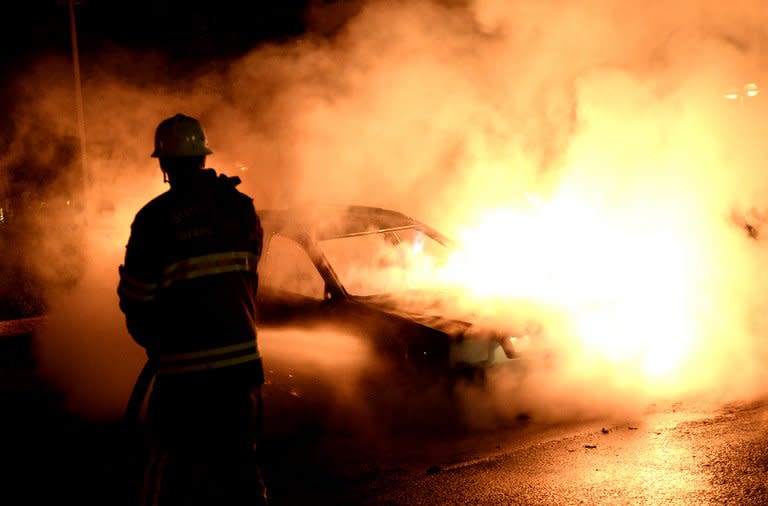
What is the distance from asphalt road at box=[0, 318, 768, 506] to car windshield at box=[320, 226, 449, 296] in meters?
1.31

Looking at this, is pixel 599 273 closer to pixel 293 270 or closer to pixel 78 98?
pixel 293 270

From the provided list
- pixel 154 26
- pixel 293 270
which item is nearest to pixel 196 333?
pixel 293 270

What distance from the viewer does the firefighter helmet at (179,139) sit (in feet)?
9.84

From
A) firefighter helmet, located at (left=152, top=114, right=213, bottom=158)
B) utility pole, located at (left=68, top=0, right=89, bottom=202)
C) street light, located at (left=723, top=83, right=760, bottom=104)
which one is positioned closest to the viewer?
firefighter helmet, located at (left=152, top=114, right=213, bottom=158)

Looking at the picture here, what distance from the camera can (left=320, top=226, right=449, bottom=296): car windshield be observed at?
634 centimetres

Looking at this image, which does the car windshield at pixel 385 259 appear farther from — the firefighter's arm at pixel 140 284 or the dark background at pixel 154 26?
the firefighter's arm at pixel 140 284

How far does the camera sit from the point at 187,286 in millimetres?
2838

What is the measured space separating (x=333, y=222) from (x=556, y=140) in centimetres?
316

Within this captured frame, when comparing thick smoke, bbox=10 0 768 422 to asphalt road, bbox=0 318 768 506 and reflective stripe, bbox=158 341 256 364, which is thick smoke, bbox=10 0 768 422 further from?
reflective stripe, bbox=158 341 256 364

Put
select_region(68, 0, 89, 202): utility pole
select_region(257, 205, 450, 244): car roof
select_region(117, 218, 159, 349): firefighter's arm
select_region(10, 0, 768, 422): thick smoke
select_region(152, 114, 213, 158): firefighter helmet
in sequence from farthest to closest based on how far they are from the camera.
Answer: select_region(68, 0, 89, 202): utility pole, select_region(10, 0, 768, 422): thick smoke, select_region(257, 205, 450, 244): car roof, select_region(152, 114, 213, 158): firefighter helmet, select_region(117, 218, 159, 349): firefighter's arm

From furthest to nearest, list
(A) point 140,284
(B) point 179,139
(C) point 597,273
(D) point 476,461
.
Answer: (C) point 597,273 → (D) point 476,461 → (B) point 179,139 → (A) point 140,284

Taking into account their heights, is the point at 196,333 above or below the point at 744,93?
below

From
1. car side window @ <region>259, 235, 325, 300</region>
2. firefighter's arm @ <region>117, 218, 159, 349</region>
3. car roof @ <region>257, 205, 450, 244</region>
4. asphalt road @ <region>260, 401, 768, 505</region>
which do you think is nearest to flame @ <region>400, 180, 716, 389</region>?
car roof @ <region>257, 205, 450, 244</region>

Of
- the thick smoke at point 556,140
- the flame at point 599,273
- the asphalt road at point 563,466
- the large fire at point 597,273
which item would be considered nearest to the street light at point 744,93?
the thick smoke at point 556,140
